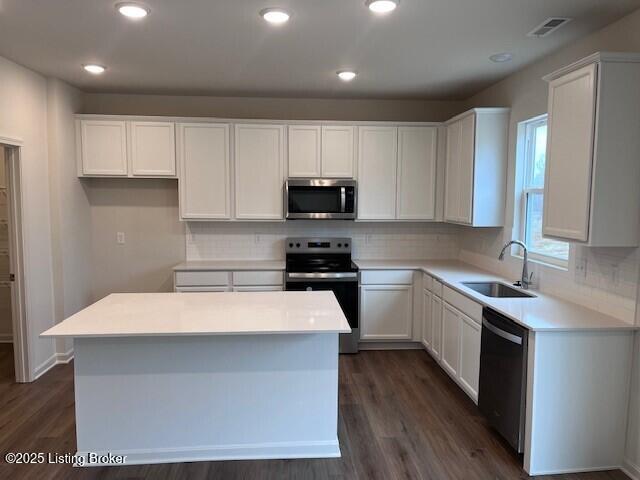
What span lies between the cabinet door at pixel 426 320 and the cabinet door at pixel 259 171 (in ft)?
5.41

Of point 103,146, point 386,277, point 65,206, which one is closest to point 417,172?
point 386,277

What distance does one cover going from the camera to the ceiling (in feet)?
8.21

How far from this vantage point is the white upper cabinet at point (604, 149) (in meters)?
2.41

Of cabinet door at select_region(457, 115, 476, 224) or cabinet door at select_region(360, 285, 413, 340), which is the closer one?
cabinet door at select_region(457, 115, 476, 224)

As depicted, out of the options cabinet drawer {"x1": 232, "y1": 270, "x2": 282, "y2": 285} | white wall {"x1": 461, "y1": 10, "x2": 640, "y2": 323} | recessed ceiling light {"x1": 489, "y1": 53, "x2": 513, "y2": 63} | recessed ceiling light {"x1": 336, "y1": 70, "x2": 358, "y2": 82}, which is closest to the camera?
white wall {"x1": 461, "y1": 10, "x2": 640, "y2": 323}

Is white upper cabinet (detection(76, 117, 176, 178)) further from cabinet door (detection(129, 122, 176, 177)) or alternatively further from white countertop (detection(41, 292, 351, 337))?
white countertop (detection(41, 292, 351, 337))

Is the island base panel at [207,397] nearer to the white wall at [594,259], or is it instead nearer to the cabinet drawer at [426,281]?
the white wall at [594,259]

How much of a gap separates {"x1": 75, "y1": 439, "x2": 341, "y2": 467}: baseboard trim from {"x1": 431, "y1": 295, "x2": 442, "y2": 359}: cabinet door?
64.2 inches

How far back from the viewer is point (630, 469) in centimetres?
253

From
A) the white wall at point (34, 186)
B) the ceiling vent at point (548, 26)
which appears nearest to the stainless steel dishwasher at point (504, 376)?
the ceiling vent at point (548, 26)

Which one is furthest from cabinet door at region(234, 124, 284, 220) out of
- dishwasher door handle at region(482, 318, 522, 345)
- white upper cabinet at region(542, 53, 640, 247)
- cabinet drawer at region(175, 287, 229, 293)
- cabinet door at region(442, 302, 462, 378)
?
white upper cabinet at region(542, 53, 640, 247)

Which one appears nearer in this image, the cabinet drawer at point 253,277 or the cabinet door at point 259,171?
the cabinet drawer at point 253,277

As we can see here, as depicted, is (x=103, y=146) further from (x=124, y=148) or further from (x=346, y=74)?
(x=346, y=74)

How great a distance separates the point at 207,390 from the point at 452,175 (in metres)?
3.08
